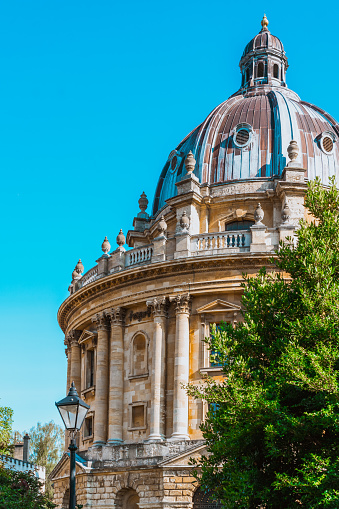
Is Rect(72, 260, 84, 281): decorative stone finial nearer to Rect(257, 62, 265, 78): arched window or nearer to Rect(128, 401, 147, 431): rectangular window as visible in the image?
Rect(128, 401, 147, 431): rectangular window

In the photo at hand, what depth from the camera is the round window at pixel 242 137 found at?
135ft

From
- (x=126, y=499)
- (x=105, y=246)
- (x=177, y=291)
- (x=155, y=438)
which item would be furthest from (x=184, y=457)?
(x=105, y=246)

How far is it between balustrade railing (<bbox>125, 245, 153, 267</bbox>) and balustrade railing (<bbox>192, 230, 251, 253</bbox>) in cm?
247

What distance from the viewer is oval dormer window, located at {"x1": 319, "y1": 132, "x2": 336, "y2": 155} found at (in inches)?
1620

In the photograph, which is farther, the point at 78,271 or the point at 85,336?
the point at 78,271

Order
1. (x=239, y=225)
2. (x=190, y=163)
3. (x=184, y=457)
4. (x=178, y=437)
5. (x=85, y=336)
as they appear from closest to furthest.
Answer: (x=184, y=457)
(x=178, y=437)
(x=239, y=225)
(x=190, y=163)
(x=85, y=336)

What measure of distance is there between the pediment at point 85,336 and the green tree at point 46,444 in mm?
32657

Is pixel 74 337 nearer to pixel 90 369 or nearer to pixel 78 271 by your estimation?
pixel 90 369

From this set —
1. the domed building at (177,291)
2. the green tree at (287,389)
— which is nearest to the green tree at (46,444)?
the domed building at (177,291)

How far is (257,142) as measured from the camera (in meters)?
40.8

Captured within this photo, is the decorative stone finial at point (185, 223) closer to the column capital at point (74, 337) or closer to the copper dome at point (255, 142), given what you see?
the copper dome at point (255, 142)

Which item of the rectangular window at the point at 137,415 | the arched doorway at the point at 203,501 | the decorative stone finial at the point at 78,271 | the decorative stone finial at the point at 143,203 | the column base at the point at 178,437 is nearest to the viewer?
the arched doorway at the point at 203,501

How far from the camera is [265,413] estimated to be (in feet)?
64.8

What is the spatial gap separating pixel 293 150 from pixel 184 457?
626 inches
